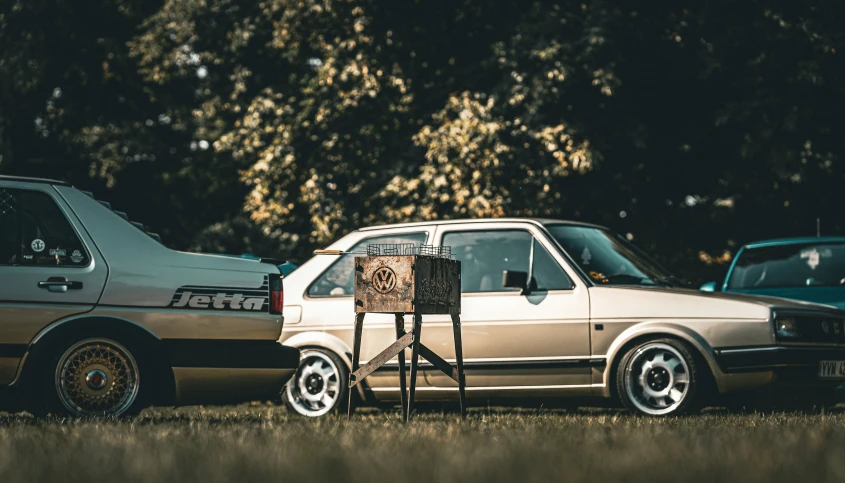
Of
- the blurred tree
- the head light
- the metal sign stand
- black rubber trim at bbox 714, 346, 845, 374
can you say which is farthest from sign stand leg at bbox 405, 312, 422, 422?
the blurred tree

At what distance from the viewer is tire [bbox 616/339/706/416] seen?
9.00 metres

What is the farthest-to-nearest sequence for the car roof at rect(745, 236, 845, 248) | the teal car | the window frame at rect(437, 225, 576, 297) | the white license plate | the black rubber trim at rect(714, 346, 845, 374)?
the car roof at rect(745, 236, 845, 248), the teal car, the window frame at rect(437, 225, 576, 297), the white license plate, the black rubber trim at rect(714, 346, 845, 374)

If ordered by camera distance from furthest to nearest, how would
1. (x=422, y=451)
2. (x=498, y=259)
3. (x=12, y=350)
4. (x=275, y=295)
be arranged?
(x=498, y=259) → (x=275, y=295) → (x=12, y=350) → (x=422, y=451)

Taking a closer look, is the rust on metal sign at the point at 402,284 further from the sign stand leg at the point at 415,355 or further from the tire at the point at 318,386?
the tire at the point at 318,386

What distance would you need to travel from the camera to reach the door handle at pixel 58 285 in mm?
7810

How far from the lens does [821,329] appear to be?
9.34 m

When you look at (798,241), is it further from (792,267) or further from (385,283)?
(385,283)

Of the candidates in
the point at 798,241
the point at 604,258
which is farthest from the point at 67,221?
the point at 798,241

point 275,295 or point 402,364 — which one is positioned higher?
point 275,295

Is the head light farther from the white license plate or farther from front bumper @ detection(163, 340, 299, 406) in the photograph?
front bumper @ detection(163, 340, 299, 406)

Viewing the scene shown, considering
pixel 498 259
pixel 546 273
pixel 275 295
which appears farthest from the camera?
pixel 498 259

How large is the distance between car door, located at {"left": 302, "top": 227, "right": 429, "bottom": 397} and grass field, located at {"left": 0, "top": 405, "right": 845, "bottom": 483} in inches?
84.9

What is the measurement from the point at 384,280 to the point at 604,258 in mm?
2647

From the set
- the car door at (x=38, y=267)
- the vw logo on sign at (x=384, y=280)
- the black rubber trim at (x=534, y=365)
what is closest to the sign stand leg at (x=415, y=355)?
the vw logo on sign at (x=384, y=280)
